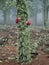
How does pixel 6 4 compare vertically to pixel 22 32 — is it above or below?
above

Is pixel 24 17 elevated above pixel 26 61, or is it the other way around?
pixel 24 17

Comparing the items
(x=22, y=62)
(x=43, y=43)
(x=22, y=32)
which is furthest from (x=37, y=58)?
(x=43, y=43)

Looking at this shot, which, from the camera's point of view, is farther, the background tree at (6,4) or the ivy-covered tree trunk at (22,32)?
the background tree at (6,4)

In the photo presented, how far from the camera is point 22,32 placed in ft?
31.2

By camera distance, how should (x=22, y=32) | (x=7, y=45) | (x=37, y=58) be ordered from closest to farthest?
(x=22, y=32) < (x=37, y=58) < (x=7, y=45)

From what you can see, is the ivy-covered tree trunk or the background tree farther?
the background tree

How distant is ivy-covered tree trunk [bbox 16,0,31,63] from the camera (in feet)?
31.4

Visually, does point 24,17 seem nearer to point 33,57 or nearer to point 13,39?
point 33,57

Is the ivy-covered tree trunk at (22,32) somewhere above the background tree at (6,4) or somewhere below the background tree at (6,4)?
below

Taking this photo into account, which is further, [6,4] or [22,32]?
[6,4]

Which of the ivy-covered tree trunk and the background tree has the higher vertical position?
the background tree

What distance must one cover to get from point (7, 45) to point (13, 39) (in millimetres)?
1801

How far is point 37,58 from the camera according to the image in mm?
10375

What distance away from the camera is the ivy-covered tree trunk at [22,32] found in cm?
957
